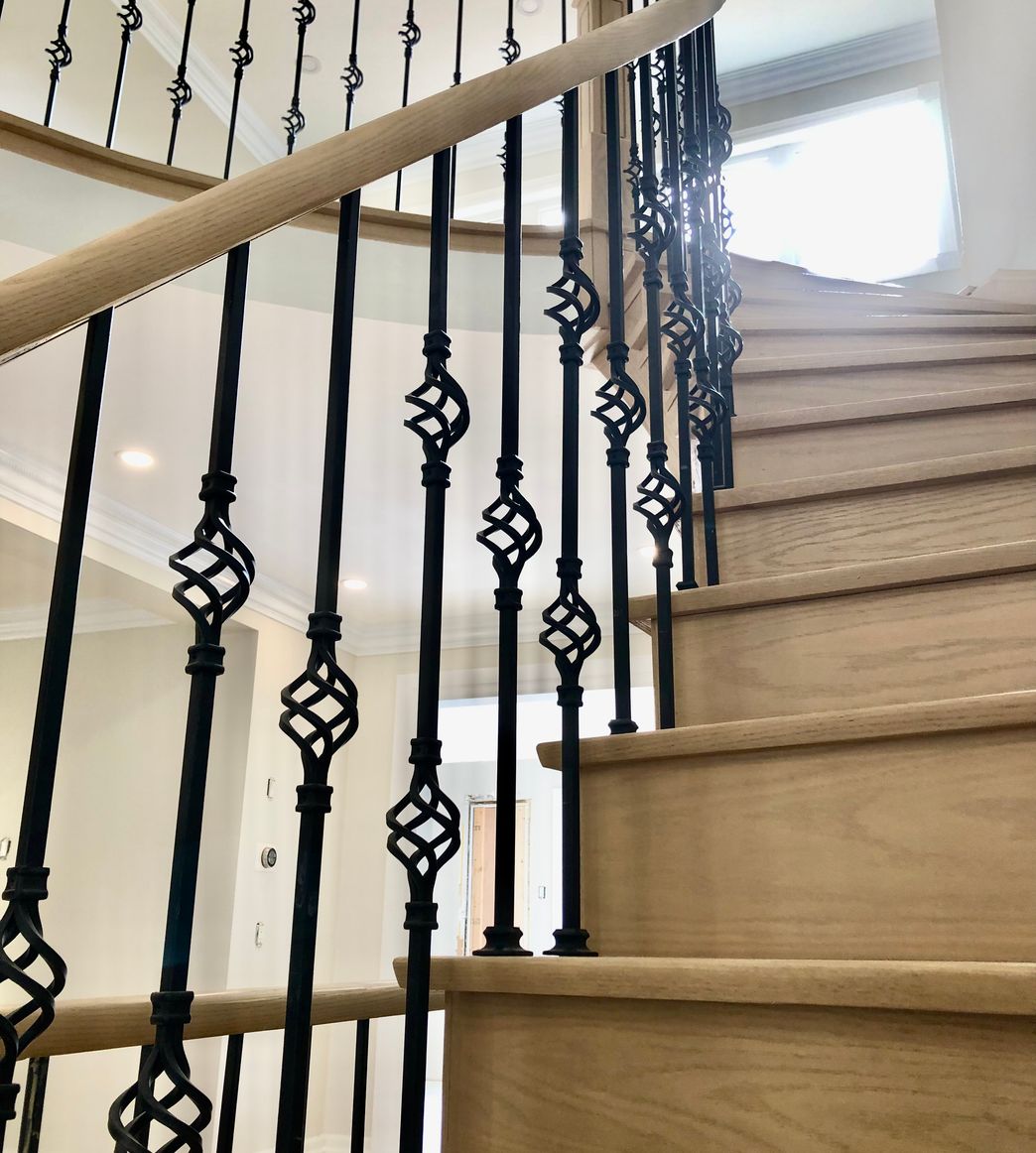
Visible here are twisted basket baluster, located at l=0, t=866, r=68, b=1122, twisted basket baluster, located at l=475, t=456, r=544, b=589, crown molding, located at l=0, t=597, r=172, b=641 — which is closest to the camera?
twisted basket baluster, located at l=0, t=866, r=68, b=1122

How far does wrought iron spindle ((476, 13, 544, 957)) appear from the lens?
999mm

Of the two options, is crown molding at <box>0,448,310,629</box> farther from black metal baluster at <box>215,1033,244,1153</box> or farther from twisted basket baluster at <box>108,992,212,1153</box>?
twisted basket baluster at <box>108,992,212,1153</box>

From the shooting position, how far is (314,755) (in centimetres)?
86

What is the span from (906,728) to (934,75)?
4.65 m

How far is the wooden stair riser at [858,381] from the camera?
2.24 meters

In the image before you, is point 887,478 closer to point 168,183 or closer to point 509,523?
point 509,523

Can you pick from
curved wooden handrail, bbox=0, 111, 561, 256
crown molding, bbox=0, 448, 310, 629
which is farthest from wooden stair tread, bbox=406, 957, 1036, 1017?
crown molding, bbox=0, 448, 310, 629

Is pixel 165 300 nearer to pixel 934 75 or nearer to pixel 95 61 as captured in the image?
pixel 95 61

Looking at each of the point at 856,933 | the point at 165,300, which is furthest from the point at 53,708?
the point at 165,300

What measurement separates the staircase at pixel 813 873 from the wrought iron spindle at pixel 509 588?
0.09 meters

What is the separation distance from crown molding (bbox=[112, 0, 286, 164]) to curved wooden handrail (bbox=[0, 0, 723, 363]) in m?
3.46

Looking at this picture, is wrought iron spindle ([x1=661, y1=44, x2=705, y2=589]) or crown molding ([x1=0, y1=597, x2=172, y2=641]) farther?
crown molding ([x1=0, y1=597, x2=172, y2=641])

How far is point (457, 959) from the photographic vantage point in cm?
93

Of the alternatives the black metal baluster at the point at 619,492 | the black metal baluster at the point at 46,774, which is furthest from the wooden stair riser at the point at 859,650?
the black metal baluster at the point at 46,774
